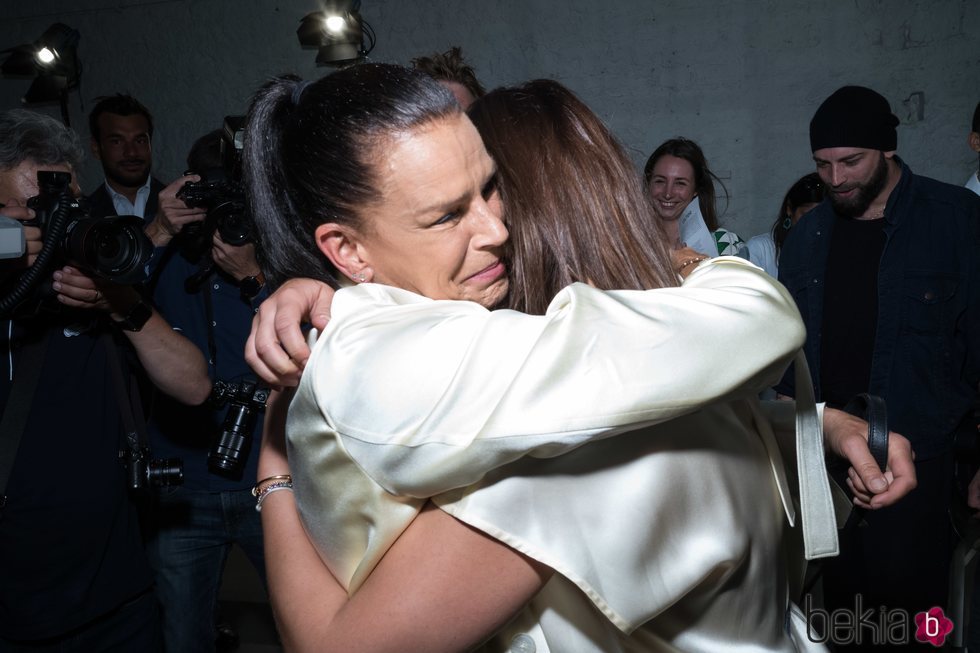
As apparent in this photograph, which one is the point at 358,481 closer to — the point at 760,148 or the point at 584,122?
the point at 584,122

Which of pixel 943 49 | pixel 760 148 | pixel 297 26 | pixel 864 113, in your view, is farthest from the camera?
pixel 297 26

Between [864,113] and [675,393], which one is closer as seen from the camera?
[675,393]

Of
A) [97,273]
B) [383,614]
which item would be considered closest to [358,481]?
[383,614]

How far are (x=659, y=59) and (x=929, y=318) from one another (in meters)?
2.99

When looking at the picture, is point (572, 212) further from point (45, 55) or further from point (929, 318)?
point (45, 55)

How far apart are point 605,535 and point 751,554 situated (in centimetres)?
27

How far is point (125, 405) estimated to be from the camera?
2.06m

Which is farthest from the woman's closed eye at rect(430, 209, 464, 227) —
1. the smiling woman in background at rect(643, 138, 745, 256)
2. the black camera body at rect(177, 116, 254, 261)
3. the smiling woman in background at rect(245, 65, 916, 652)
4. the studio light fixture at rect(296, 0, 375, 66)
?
the studio light fixture at rect(296, 0, 375, 66)

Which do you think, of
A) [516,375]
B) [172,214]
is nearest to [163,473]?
[172,214]

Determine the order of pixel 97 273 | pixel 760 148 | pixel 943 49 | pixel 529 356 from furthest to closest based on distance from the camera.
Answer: pixel 760 148, pixel 943 49, pixel 97 273, pixel 529 356

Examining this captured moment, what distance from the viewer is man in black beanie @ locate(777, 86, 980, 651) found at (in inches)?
113

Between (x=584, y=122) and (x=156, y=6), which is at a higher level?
(x=156, y=6)

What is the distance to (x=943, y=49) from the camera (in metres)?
4.77

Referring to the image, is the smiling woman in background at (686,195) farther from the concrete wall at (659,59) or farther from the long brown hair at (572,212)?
the long brown hair at (572,212)
